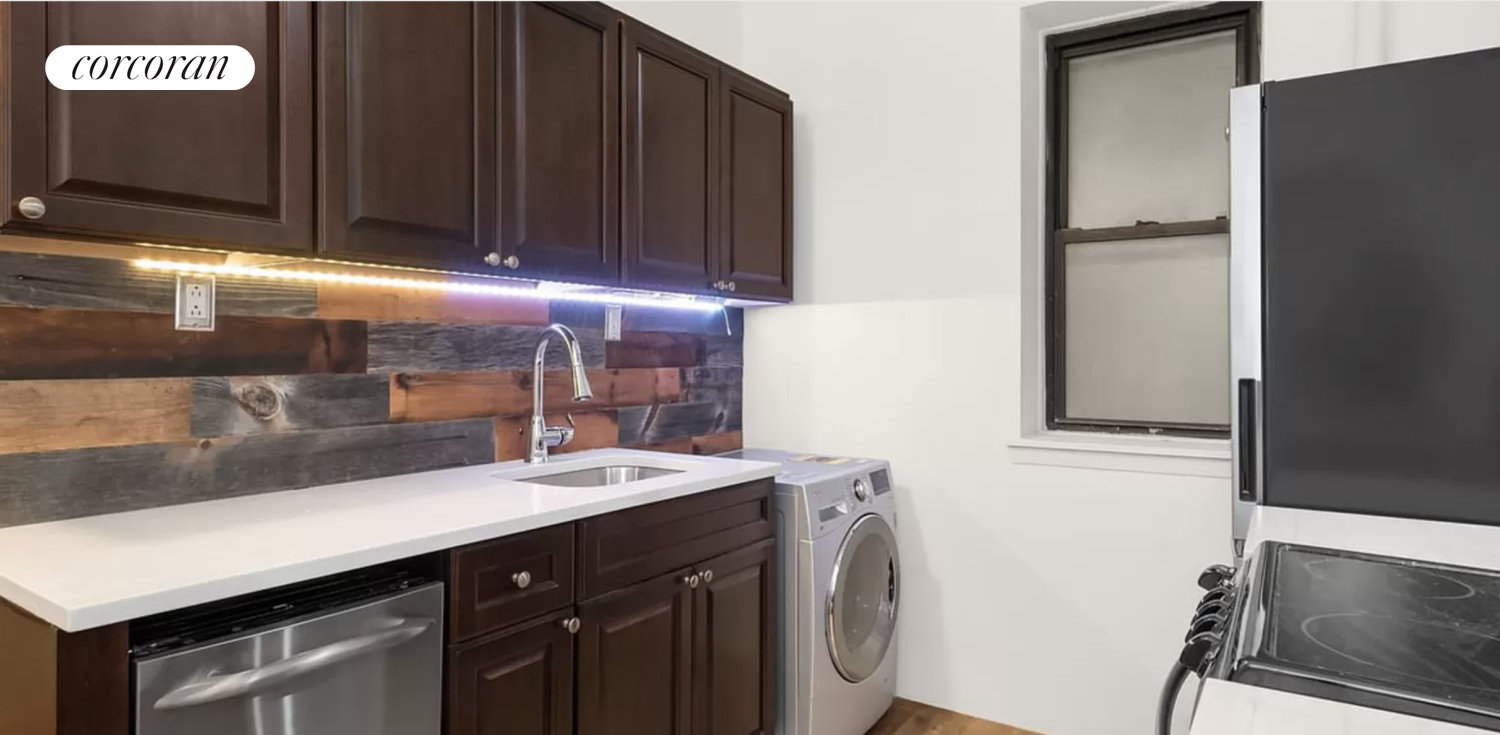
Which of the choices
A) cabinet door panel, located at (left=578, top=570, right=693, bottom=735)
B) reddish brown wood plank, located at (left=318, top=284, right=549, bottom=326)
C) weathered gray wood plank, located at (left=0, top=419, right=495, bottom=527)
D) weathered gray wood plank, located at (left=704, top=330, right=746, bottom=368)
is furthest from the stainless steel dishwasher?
weathered gray wood plank, located at (left=704, top=330, right=746, bottom=368)

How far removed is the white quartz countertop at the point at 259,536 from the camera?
107 centimetres

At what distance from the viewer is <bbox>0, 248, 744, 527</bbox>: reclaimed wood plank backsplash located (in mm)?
1461

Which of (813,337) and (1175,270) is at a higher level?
(1175,270)

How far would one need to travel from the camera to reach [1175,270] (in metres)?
2.59

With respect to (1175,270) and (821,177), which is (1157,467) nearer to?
(1175,270)

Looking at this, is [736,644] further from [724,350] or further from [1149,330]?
[1149,330]

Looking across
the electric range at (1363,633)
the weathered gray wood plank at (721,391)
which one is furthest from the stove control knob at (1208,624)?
the weathered gray wood plank at (721,391)

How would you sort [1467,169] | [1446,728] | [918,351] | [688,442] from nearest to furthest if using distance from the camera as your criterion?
[1446,728] → [1467,169] → [918,351] → [688,442]

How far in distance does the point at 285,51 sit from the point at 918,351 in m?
2.03

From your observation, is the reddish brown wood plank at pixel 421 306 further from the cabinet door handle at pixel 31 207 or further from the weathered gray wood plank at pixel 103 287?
the cabinet door handle at pixel 31 207

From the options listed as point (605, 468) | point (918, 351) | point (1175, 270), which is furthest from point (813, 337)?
point (1175, 270)

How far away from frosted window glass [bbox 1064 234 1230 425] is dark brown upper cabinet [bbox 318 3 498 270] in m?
1.97

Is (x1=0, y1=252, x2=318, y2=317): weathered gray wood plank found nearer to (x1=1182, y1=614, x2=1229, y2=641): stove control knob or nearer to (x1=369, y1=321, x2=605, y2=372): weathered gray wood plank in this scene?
(x1=369, y1=321, x2=605, y2=372): weathered gray wood plank

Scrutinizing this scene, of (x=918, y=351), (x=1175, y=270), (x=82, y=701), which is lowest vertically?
(x=82, y=701)
